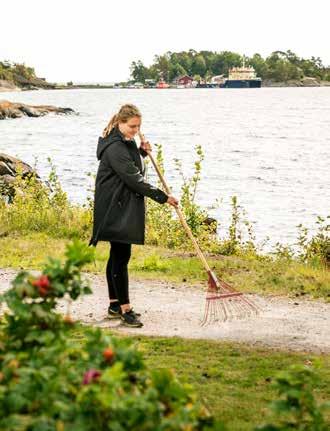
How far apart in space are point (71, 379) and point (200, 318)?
230 inches

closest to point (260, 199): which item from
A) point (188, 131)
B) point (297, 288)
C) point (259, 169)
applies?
point (259, 169)

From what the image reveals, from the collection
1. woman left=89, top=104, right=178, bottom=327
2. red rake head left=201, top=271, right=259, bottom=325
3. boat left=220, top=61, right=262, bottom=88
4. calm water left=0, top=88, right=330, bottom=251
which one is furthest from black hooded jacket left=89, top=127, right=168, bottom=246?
boat left=220, top=61, right=262, bottom=88

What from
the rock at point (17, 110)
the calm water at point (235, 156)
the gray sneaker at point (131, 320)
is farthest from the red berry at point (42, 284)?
the rock at point (17, 110)

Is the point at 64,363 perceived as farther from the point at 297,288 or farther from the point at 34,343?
the point at 297,288

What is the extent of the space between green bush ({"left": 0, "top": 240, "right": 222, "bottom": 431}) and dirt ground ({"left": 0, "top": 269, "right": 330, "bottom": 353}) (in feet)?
13.2

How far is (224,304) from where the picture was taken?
28.8 ft

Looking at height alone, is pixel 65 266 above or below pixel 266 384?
above

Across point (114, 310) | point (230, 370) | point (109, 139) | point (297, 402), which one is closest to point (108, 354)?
point (297, 402)

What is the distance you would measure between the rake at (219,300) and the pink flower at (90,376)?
536 cm

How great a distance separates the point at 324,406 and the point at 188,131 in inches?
2675

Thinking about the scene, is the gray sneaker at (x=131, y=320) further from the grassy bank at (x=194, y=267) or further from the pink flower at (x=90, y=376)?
the pink flower at (x=90, y=376)

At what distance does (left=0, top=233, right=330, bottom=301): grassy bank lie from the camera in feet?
32.9

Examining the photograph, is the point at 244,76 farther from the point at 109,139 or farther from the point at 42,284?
the point at 42,284

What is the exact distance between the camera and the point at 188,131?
7038cm
